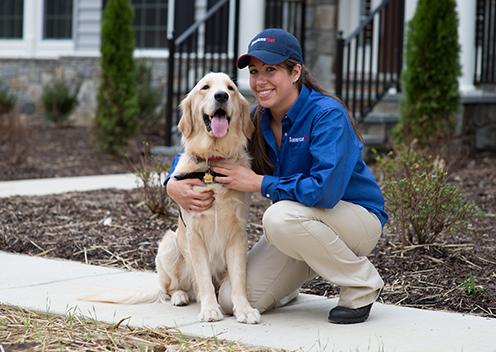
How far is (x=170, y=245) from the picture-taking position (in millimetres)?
4766

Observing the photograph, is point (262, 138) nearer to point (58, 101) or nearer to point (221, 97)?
point (221, 97)

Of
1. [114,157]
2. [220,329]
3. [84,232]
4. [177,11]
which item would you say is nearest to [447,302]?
[220,329]

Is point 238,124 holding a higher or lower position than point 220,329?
higher

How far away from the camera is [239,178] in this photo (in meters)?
4.38

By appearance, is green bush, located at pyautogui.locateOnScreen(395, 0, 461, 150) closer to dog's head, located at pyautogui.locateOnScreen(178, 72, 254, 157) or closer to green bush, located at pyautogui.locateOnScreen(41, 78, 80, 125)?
dog's head, located at pyautogui.locateOnScreen(178, 72, 254, 157)

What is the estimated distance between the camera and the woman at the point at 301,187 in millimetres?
4246

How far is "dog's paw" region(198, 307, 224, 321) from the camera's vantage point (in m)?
4.38

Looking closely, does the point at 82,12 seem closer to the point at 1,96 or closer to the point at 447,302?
the point at 1,96

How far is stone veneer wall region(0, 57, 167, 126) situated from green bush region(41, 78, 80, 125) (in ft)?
1.14

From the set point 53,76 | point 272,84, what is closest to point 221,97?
point 272,84

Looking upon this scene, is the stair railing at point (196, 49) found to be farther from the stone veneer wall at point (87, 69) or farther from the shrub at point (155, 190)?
the shrub at point (155, 190)

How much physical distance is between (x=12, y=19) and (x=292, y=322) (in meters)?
16.3

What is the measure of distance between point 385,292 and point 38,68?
13951mm

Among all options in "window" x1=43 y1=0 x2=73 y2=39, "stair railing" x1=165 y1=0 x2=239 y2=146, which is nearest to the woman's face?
"stair railing" x1=165 y1=0 x2=239 y2=146
